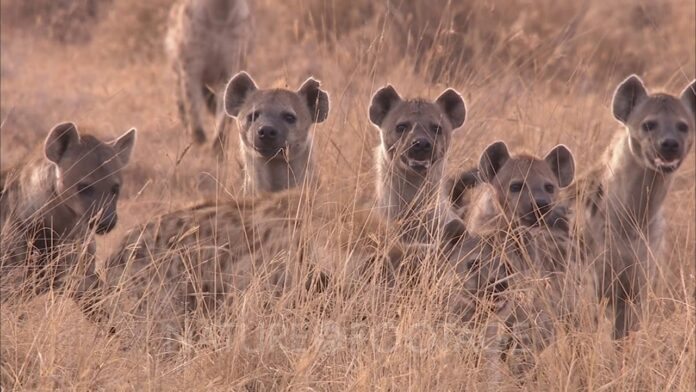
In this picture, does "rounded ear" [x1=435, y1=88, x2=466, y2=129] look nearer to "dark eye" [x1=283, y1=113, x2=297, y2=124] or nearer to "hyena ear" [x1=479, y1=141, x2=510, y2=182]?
"hyena ear" [x1=479, y1=141, x2=510, y2=182]

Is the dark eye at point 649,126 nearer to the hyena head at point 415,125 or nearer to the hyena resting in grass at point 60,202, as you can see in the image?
the hyena head at point 415,125

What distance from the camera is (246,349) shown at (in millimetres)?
4449

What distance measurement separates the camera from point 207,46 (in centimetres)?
947

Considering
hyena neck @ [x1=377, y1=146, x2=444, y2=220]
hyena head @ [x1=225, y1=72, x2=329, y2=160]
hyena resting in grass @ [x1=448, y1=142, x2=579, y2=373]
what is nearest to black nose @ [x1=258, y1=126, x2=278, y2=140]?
hyena head @ [x1=225, y1=72, x2=329, y2=160]

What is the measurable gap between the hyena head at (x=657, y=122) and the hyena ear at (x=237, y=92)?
1599mm

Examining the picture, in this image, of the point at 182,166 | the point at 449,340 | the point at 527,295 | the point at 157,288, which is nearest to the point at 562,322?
the point at 527,295

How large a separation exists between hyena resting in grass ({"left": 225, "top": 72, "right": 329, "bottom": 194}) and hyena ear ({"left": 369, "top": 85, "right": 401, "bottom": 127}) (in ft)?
1.00

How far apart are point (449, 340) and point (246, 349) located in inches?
24.5

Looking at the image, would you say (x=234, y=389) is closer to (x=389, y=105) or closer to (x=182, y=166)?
(x=389, y=105)

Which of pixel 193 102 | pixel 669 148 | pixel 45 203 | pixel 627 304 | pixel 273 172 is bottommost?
pixel 193 102

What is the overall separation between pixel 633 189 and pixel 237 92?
1780 millimetres

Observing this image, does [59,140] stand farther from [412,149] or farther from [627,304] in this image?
[627,304]

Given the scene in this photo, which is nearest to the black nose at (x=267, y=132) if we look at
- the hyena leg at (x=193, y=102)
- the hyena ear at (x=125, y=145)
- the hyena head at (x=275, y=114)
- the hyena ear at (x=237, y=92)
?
the hyena head at (x=275, y=114)

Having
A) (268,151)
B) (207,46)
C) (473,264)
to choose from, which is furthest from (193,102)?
(473,264)
